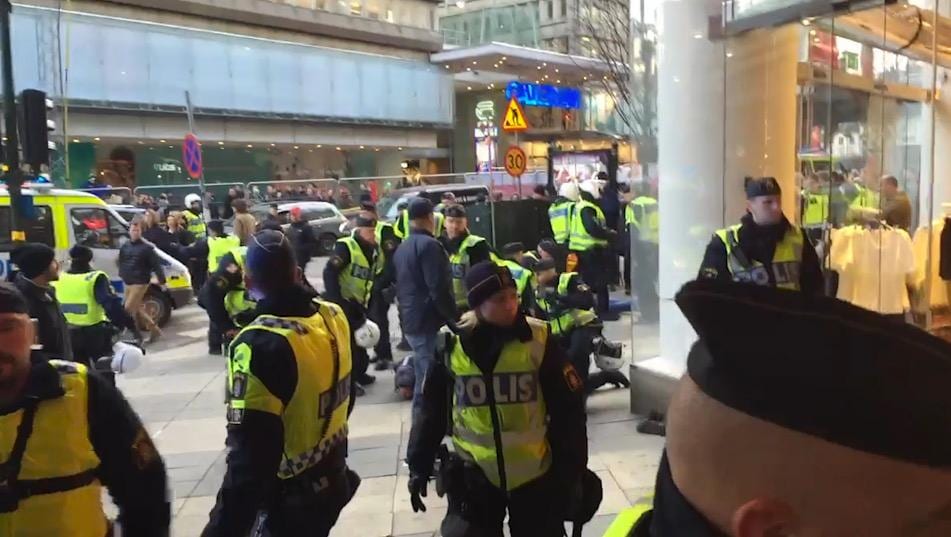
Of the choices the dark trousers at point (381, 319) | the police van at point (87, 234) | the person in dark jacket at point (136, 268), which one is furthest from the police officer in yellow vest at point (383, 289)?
the police van at point (87, 234)

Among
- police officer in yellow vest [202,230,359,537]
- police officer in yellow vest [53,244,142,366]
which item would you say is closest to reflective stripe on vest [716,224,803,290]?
police officer in yellow vest [202,230,359,537]

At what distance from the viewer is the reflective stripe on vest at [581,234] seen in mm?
12500

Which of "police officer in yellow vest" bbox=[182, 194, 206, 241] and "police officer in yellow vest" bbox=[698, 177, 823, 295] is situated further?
"police officer in yellow vest" bbox=[182, 194, 206, 241]

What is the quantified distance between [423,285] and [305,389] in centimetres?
412

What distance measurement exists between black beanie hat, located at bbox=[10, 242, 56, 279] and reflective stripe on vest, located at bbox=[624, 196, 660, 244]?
187 inches

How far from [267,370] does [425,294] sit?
4223 millimetres

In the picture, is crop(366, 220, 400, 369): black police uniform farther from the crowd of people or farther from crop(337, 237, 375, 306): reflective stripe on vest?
the crowd of people

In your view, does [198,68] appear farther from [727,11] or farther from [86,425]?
[86,425]

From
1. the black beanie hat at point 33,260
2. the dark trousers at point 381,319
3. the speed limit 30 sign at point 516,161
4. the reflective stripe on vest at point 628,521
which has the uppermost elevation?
the speed limit 30 sign at point 516,161

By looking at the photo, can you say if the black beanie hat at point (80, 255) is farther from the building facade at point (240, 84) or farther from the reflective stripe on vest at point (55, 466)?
the building facade at point (240, 84)

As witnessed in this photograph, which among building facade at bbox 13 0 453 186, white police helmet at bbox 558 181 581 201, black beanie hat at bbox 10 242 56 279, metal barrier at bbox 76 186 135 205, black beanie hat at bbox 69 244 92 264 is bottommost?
black beanie hat at bbox 69 244 92 264

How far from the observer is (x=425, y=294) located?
721 centimetres

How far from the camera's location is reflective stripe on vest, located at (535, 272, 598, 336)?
25.5 ft

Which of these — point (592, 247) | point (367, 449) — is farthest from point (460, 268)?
point (592, 247)
